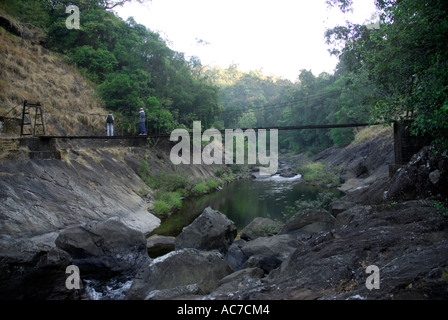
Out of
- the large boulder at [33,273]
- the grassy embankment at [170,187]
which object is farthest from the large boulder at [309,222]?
the grassy embankment at [170,187]

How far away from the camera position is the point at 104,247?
791 cm

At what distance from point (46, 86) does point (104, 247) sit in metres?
15.2

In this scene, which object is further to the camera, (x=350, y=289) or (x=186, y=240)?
(x=186, y=240)

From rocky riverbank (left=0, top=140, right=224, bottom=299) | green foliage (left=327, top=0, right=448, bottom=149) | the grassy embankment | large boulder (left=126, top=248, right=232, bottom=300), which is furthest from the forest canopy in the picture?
rocky riverbank (left=0, top=140, right=224, bottom=299)

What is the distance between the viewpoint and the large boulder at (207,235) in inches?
351

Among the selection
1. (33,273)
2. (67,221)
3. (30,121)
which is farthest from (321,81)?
(33,273)

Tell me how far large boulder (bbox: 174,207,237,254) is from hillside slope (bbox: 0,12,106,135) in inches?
411

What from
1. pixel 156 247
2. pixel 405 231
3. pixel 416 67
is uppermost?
pixel 416 67

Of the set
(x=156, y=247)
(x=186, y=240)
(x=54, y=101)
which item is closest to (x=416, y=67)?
(x=186, y=240)

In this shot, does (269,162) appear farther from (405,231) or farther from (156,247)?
(405,231)

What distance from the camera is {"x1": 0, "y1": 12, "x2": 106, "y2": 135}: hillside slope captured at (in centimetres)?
1595

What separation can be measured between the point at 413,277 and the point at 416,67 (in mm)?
4408

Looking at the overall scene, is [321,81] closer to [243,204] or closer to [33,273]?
[243,204]

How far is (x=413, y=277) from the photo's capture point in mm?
3252
